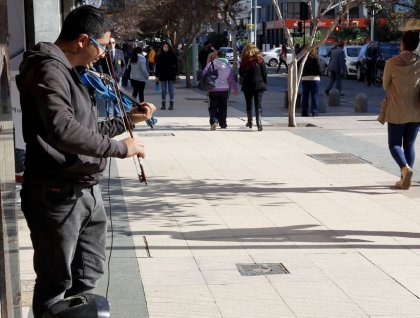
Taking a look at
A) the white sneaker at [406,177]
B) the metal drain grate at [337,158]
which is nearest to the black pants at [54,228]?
the white sneaker at [406,177]

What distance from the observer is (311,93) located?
2084 cm

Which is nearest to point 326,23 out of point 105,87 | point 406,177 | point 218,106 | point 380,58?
point 380,58

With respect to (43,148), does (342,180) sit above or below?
below

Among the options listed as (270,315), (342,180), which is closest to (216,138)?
(342,180)

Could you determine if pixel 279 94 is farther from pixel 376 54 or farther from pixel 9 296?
pixel 9 296

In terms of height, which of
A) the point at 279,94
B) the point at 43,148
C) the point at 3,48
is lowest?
the point at 279,94

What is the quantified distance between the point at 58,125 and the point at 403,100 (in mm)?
7218

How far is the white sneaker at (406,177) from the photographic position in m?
10.1

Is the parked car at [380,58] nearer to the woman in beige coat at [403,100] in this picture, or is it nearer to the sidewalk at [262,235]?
the sidewalk at [262,235]

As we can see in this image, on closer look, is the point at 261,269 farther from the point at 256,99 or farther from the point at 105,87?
the point at 256,99

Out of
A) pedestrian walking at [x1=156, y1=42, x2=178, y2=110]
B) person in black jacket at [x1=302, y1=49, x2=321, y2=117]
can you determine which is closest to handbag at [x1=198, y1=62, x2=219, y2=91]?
person in black jacket at [x1=302, y1=49, x2=321, y2=117]

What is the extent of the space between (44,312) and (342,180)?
25.7 feet

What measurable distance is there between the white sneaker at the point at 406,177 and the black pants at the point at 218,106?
25.6ft

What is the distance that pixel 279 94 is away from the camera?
30547 millimetres
